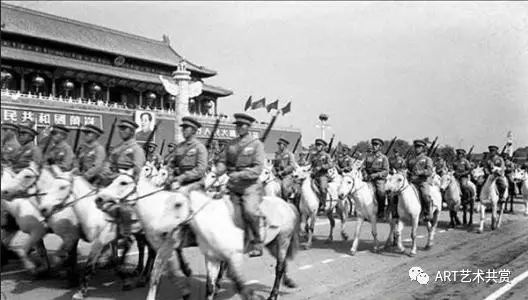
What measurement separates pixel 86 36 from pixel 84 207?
31.1m

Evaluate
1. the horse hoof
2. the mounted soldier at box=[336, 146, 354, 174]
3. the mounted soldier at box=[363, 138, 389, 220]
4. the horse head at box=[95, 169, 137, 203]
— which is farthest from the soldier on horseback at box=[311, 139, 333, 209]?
the horse head at box=[95, 169, 137, 203]

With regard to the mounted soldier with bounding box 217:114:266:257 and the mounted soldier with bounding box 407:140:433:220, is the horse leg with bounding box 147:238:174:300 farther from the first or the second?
the mounted soldier with bounding box 407:140:433:220

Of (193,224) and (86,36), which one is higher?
(86,36)

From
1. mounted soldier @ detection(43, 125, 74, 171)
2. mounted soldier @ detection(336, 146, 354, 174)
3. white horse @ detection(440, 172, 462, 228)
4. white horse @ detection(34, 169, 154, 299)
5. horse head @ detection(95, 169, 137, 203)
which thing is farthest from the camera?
mounted soldier @ detection(336, 146, 354, 174)

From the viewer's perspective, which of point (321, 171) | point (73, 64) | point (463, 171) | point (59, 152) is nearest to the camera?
point (59, 152)

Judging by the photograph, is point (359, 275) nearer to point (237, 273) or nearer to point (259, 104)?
point (237, 273)

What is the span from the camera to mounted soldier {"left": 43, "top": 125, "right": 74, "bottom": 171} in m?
7.62

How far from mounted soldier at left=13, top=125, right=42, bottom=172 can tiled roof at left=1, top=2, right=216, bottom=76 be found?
73.9 feet

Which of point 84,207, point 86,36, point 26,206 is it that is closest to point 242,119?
point 84,207

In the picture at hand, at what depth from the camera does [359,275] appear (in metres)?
7.90

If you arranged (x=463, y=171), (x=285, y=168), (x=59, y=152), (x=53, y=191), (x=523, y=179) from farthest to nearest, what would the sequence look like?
(x=523, y=179)
(x=463, y=171)
(x=285, y=168)
(x=59, y=152)
(x=53, y=191)

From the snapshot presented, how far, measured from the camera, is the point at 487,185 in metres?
12.8

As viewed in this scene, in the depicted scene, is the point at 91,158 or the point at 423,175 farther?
the point at 423,175

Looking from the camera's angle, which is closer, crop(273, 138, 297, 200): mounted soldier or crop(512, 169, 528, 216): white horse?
crop(273, 138, 297, 200): mounted soldier
